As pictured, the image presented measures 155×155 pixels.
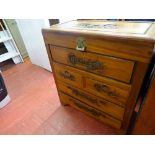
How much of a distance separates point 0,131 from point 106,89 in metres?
1.07

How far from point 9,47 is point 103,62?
2093 millimetres

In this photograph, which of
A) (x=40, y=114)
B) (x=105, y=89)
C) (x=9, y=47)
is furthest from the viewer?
(x=9, y=47)

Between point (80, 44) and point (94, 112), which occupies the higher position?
point (80, 44)

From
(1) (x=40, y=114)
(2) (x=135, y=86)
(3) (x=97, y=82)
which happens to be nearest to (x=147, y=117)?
(2) (x=135, y=86)

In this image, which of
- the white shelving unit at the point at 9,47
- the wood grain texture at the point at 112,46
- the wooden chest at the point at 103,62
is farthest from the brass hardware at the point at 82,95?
the white shelving unit at the point at 9,47

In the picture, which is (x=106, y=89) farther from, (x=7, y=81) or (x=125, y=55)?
(x=7, y=81)

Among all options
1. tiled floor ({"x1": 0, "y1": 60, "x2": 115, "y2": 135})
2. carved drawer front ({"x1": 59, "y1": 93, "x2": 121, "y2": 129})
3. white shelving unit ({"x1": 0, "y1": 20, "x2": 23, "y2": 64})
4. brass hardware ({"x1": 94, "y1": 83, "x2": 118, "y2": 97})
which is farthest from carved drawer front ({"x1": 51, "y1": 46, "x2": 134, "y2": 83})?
white shelving unit ({"x1": 0, "y1": 20, "x2": 23, "y2": 64})

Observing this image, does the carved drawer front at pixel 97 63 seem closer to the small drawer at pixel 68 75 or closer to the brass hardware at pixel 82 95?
the small drawer at pixel 68 75

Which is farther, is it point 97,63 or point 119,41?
point 97,63

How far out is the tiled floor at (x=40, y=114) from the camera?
116 cm

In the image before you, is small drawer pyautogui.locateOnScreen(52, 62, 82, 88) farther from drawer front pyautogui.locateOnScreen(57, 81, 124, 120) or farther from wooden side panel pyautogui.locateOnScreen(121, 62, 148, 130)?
wooden side panel pyautogui.locateOnScreen(121, 62, 148, 130)

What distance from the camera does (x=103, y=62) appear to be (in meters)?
0.72

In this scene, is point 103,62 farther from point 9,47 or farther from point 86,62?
point 9,47
